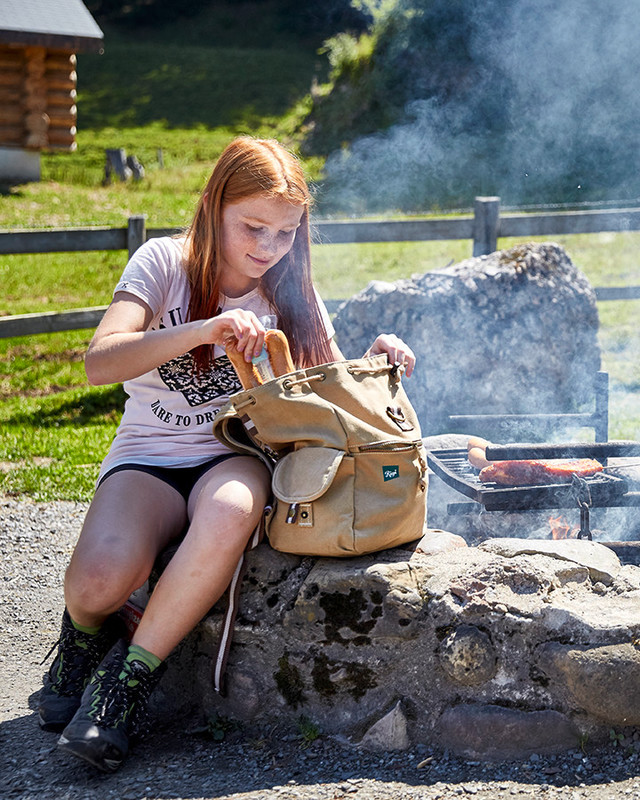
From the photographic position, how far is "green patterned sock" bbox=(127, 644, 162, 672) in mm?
2266

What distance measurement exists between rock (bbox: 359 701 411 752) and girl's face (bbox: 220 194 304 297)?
4.27 feet

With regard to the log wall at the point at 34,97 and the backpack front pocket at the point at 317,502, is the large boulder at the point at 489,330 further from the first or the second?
the log wall at the point at 34,97

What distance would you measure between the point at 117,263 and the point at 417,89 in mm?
6310

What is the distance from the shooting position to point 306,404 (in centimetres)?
238

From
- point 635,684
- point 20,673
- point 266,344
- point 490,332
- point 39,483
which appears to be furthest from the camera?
point 490,332

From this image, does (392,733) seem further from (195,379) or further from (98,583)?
(195,379)

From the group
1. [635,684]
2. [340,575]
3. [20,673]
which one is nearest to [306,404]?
[340,575]

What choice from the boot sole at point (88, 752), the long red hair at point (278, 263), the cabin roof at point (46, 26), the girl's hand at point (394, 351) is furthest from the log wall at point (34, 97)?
the boot sole at point (88, 752)

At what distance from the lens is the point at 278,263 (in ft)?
9.30

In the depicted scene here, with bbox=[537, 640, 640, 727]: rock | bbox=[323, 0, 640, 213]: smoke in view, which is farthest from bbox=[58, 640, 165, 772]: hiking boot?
bbox=[323, 0, 640, 213]: smoke

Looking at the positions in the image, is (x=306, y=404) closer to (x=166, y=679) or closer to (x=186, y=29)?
(x=166, y=679)

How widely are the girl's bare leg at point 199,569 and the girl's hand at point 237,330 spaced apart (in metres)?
0.38

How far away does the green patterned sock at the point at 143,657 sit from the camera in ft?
7.43

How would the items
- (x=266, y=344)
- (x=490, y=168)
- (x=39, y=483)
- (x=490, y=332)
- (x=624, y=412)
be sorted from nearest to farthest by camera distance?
(x=266, y=344) → (x=39, y=483) → (x=490, y=332) → (x=624, y=412) → (x=490, y=168)
